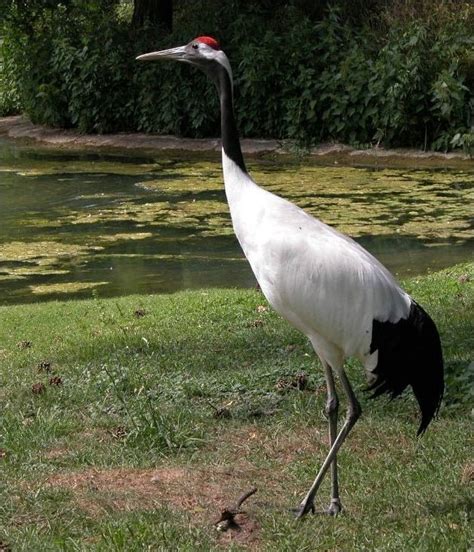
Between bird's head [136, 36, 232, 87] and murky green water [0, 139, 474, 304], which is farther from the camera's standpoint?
murky green water [0, 139, 474, 304]

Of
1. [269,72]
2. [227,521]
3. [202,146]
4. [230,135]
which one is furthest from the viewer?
[202,146]

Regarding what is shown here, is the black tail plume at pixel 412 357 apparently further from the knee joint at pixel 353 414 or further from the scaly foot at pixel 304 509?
the scaly foot at pixel 304 509

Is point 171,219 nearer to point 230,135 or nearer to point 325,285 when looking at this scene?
point 230,135

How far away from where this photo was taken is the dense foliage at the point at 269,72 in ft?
56.1

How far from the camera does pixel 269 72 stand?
731 inches

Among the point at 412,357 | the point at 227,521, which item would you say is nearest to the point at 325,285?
the point at 412,357

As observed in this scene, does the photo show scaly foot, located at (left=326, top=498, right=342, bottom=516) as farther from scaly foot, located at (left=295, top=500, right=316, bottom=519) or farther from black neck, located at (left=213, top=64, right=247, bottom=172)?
black neck, located at (left=213, top=64, right=247, bottom=172)

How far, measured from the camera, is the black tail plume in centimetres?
434

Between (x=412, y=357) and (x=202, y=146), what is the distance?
1495cm

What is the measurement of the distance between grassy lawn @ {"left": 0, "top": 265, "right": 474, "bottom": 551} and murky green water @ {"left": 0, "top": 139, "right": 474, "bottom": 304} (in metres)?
3.42

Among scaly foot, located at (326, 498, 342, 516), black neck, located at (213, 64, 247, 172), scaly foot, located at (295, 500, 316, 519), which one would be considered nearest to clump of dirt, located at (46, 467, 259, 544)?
scaly foot, located at (295, 500, 316, 519)

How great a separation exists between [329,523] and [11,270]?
7515 mm

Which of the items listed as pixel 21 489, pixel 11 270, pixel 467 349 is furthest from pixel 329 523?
pixel 11 270

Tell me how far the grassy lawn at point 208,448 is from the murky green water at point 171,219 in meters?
3.42
